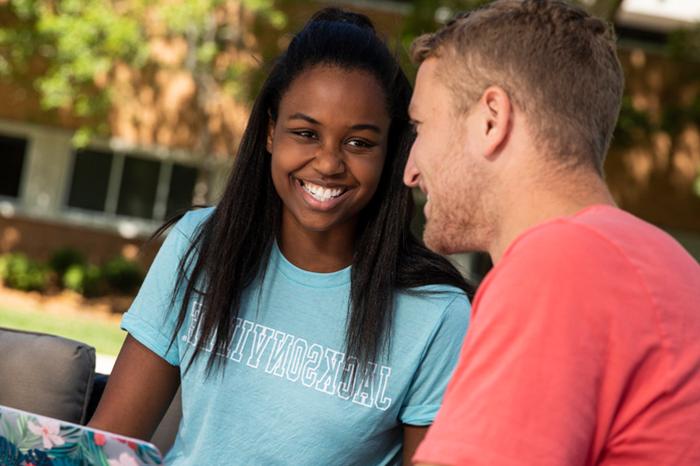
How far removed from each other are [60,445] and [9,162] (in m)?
18.1

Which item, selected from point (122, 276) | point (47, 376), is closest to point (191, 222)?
point (47, 376)

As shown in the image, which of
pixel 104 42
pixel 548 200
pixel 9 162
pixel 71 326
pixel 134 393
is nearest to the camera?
pixel 548 200

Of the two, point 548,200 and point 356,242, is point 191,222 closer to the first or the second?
point 356,242

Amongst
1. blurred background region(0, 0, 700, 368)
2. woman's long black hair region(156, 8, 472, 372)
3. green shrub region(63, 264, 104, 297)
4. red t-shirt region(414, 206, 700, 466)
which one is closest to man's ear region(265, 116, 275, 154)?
woman's long black hair region(156, 8, 472, 372)

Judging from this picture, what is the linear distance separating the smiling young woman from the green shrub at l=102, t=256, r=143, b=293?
14.9 m

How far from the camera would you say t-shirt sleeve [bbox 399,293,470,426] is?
272 centimetres

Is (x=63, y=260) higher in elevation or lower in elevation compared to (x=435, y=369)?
lower

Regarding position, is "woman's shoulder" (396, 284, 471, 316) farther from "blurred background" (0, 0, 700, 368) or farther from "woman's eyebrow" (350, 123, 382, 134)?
"blurred background" (0, 0, 700, 368)

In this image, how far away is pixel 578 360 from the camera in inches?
55.9

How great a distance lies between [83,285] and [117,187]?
247cm

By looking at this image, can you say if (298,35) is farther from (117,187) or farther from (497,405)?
(117,187)

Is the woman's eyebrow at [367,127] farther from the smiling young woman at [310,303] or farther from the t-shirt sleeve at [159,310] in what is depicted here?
the t-shirt sleeve at [159,310]

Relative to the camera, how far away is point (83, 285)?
1727cm

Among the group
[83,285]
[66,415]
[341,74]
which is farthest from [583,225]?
[83,285]
